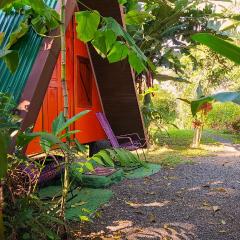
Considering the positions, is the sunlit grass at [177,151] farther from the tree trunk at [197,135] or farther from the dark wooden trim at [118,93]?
the dark wooden trim at [118,93]

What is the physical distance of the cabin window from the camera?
743 centimetres

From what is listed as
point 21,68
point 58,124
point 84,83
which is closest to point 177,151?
point 84,83

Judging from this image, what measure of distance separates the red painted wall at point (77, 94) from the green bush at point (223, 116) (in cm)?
1105

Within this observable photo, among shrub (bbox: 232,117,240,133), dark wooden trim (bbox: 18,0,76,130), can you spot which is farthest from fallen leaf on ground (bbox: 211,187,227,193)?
shrub (bbox: 232,117,240,133)

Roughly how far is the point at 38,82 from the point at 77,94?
298 cm

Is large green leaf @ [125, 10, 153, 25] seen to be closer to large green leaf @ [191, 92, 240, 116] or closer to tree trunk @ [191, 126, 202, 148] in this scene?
large green leaf @ [191, 92, 240, 116]

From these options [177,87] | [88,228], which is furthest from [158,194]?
[177,87]

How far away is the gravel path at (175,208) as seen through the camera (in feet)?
12.0

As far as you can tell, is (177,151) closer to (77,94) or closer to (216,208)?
(77,94)

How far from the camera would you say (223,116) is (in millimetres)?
18734

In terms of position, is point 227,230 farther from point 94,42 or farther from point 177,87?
point 177,87

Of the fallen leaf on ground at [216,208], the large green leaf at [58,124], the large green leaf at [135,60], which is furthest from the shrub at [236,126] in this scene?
the large green leaf at [58,124]

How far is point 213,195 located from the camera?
17.6ft

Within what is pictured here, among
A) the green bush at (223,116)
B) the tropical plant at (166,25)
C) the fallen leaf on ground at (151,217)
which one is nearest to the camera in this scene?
the fallen leaf on ground at (151,217)
